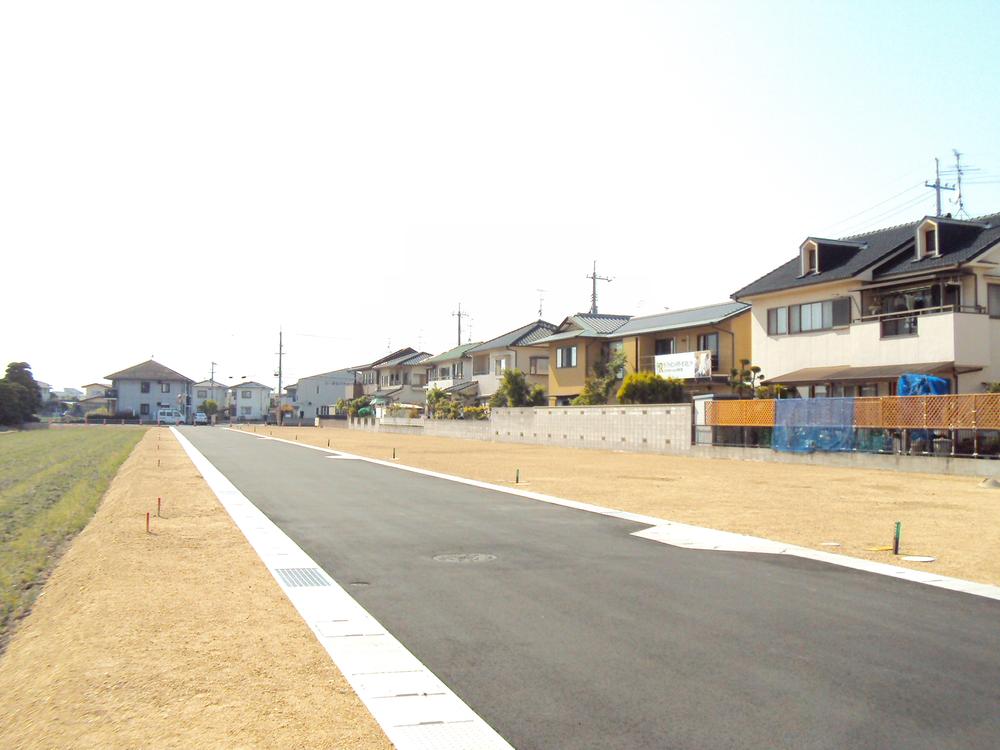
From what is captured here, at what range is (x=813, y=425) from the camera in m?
27.3

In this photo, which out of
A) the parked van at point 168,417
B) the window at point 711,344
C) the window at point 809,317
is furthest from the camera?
the parked van at point 168,417

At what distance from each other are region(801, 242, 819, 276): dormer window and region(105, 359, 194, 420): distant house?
90.8 meters

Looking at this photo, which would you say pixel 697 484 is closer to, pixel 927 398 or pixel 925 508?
pixel 925 508

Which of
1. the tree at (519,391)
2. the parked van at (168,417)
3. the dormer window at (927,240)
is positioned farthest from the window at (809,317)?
the parked van at (168,417)

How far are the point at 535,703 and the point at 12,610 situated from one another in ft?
19.4

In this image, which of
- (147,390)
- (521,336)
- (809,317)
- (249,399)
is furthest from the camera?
(249,399)

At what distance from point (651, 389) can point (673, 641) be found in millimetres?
33121

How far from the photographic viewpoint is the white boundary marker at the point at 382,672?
15.4ft

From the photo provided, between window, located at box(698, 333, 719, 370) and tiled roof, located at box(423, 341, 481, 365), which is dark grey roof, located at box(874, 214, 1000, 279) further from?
tiled roof, located at box(423, 341, 481, 365)

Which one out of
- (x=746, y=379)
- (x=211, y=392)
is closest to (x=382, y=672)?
(x=746, y=379)

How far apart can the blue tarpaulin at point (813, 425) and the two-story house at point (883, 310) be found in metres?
3.81

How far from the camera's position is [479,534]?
40.2 feet

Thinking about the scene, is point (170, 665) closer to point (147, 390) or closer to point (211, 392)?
point (147, 390)

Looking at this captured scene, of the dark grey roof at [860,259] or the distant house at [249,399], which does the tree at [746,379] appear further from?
the distant house at [249,399]
